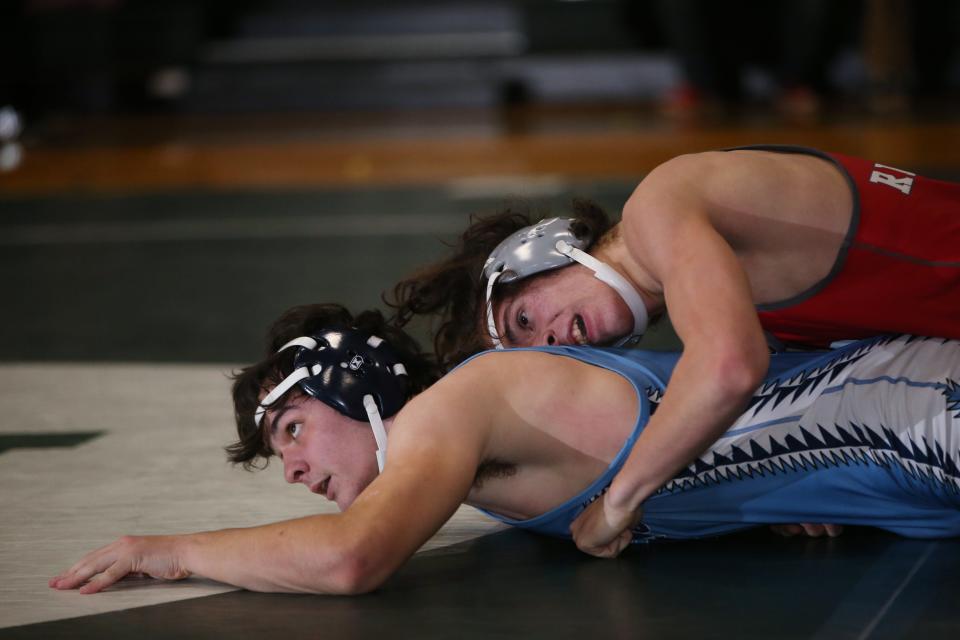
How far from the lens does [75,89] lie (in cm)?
1132

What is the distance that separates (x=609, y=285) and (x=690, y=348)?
1.30ft

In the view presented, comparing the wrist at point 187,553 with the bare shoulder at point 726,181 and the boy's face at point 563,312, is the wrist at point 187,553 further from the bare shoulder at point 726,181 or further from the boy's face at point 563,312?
the bare shoulder at point 726,181

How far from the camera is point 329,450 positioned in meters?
2.23

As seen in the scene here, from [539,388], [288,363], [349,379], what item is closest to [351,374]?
[349,379]

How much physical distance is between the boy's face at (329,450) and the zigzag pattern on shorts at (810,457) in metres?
0.47

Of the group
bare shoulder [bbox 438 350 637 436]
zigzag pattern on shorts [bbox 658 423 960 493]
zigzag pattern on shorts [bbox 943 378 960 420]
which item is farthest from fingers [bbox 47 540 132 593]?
zigzag pattern on shorts [bbox 943 378 960 420]

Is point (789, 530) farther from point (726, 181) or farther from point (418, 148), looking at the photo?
point (418, 148)

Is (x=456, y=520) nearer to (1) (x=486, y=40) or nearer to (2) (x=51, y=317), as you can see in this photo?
(2) (x=51, y=317)

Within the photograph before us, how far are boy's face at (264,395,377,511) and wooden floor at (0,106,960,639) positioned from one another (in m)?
0.16

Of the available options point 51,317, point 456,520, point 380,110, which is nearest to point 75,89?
point 380,110

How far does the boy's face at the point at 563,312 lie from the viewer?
2.35 meters

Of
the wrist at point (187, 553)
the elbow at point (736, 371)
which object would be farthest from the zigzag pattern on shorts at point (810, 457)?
the wrist at point (187, 553)

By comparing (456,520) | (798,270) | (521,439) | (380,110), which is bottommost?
(380,110)

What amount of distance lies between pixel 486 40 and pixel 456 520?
858 centimetres
